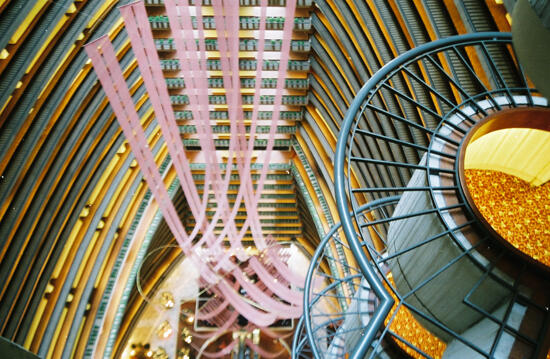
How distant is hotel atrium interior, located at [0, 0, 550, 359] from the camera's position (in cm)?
524

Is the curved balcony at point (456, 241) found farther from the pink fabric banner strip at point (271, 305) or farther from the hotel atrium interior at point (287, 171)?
the pink fabric banner strip at point (271, 305)

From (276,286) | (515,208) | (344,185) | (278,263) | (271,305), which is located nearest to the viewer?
(344,185)

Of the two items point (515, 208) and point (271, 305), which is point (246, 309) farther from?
point (515, 208)

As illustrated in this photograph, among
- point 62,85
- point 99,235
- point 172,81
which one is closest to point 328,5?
point 172,81

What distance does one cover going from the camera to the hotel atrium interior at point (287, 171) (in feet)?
17.2

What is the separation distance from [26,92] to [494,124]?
13.4 metres

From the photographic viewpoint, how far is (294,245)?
101 feet

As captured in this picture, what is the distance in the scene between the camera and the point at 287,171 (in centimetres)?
2500

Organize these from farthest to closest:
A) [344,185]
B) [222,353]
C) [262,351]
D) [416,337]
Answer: [262,351], [222,353], [416,337], [344,185]

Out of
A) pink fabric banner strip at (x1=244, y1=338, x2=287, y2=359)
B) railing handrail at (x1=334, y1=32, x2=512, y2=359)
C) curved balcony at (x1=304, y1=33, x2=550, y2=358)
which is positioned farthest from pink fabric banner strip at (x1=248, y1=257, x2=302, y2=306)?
railing handrail at (x1=334, y1=32, x2=512, y2=359)

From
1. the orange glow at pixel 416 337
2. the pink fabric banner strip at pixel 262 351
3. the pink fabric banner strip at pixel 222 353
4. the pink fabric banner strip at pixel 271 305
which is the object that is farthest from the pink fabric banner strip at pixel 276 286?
the orange glow at pixel 416 337

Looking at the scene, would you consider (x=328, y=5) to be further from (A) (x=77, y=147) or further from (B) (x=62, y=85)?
(A) (x=77, y=147)

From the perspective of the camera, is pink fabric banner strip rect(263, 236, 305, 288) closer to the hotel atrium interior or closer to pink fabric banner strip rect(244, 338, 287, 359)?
the hotel atrium interior

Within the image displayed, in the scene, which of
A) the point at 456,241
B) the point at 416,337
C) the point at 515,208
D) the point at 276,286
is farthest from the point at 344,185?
the point at 276,286
